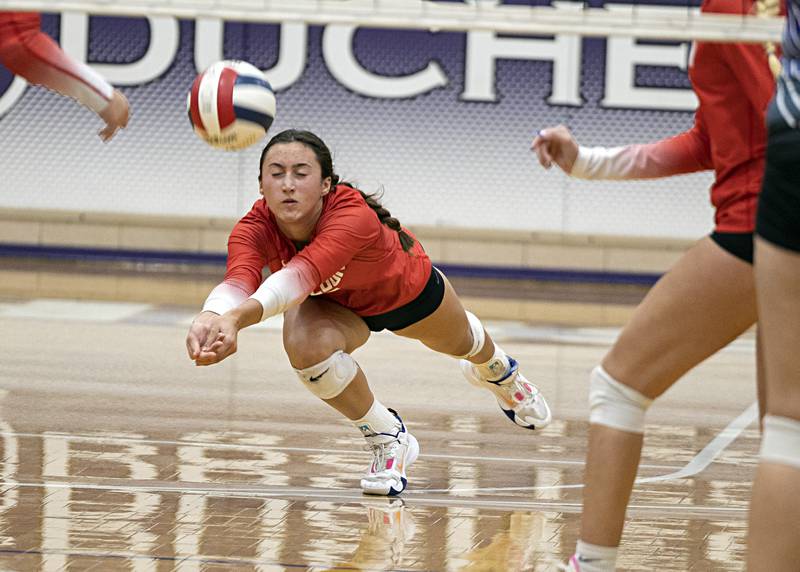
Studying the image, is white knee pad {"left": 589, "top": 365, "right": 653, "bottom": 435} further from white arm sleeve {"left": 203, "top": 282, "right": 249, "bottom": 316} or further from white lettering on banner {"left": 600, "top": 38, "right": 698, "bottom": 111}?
white lettering on banner {"left": 600, "top": 38, "right": 698, "bottom": 111}

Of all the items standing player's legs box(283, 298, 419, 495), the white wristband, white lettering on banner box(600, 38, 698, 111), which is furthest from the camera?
white lettering on banner box(600, 38, 698, 111)

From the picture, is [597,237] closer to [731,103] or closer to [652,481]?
[652,481]

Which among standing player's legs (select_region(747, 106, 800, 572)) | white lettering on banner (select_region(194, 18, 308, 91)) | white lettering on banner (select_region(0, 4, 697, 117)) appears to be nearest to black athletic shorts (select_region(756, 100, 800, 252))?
standing player's legs (select_region(747, 106, 800, 572))

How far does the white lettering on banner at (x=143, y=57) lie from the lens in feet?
45.3

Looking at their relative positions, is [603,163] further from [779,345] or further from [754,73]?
[779,345]

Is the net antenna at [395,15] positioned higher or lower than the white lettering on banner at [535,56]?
lower

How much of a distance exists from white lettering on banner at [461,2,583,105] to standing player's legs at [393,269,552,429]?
8.18m

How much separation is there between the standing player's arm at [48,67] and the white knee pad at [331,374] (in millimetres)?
1134

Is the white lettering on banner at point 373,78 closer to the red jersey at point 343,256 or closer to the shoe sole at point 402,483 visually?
the red jersey at point 343,256

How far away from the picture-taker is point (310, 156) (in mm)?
4645

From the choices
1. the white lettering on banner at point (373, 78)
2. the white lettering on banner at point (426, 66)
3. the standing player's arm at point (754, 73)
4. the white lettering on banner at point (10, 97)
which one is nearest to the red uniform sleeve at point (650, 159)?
the standing player's arm at point (754, 73)

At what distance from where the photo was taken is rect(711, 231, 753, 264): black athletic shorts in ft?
9.64

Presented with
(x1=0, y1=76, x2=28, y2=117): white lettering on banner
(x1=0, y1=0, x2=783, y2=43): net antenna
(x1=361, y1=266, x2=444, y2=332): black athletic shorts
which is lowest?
(x1=361, y1=266, x2=444, y2=332): black athletic shorts

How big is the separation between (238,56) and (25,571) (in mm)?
10817
